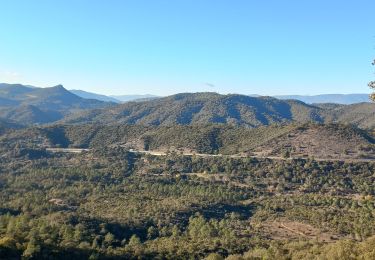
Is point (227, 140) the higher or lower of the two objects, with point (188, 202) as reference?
higher

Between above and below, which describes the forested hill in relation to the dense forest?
above

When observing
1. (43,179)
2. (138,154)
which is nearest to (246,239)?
(43,179)

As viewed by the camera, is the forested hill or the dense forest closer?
the dense forest

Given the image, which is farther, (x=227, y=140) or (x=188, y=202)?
(x=227, y=140)

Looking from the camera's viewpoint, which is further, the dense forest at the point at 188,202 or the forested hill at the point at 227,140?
the forested hill at the point at 227,140

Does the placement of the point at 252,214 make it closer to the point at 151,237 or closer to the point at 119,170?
the point at 151,237

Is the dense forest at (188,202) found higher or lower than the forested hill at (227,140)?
lower

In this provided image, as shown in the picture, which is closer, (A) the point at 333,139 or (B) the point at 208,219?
(B) the point at 208,219

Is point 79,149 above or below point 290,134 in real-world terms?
below
